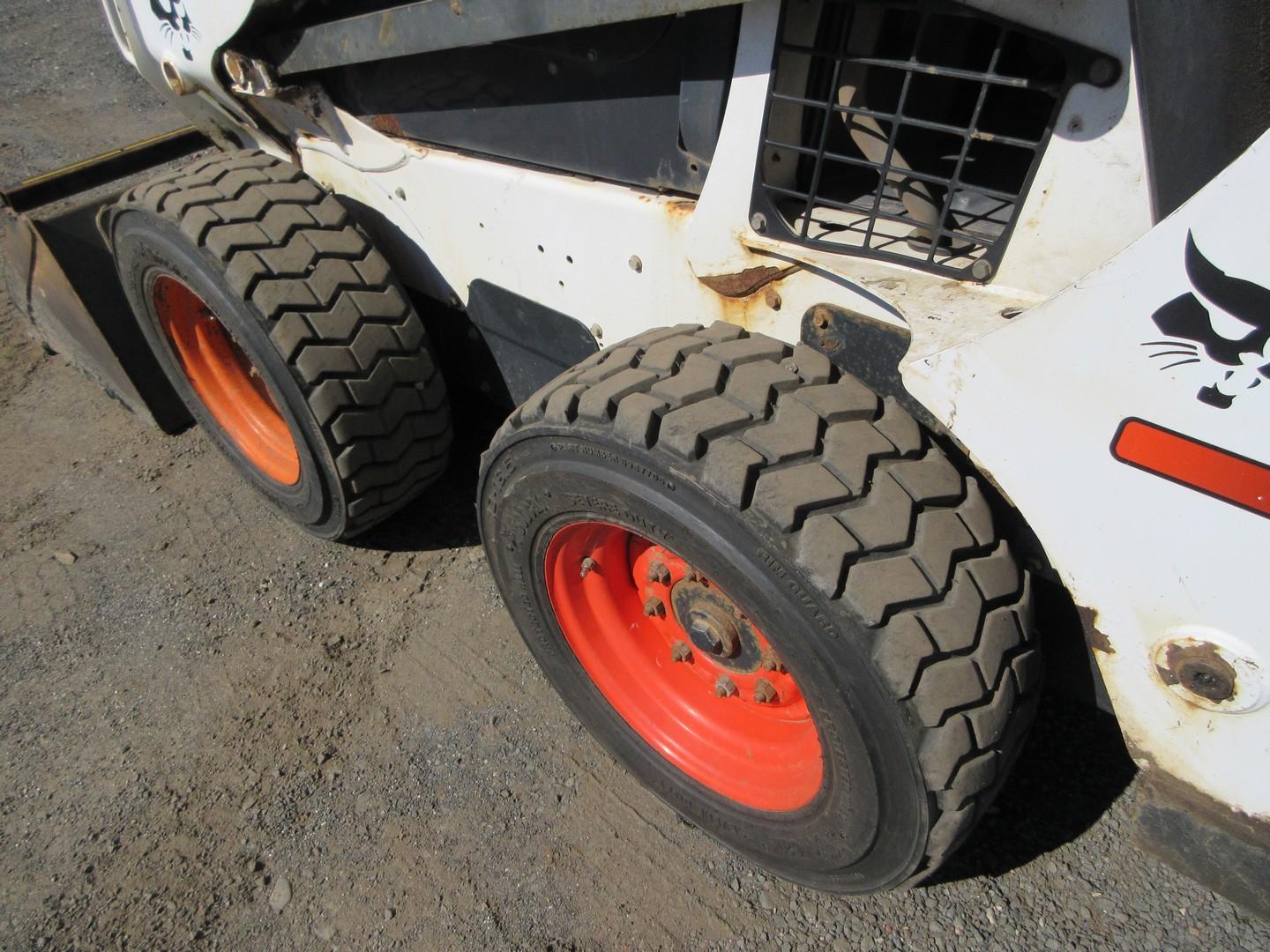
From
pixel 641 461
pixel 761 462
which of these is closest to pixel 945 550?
pixel 761 462

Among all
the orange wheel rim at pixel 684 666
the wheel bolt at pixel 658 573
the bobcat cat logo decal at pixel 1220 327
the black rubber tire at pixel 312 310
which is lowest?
the orange wheel rim at pixel 684 666

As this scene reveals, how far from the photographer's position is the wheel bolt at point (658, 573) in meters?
1.87

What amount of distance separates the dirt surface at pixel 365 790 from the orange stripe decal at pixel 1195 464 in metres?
1.10

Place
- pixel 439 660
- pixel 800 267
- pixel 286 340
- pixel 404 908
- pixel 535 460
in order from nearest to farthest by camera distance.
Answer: pixel 800 267 → pixel 535 460 → pixel 404 908 → pixel 286 340 → pixel 439 660

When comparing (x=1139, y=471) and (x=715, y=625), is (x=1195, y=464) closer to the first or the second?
(x=1139, y=471)

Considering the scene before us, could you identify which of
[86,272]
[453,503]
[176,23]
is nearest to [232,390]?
[86,272]

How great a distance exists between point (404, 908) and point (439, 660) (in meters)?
0.66

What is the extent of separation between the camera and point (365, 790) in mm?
2135

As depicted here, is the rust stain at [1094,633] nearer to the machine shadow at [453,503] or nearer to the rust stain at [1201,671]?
the rust stain at [1201,671]

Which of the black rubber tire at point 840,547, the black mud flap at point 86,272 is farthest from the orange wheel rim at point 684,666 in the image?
the black mud flap at point 86,272

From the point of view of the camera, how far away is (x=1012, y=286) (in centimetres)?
129

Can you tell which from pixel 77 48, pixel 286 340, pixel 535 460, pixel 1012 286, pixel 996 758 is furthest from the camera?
pixel 77 48

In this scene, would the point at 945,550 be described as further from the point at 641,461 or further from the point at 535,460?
the point at 535,460

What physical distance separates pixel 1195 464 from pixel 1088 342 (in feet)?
0.65
